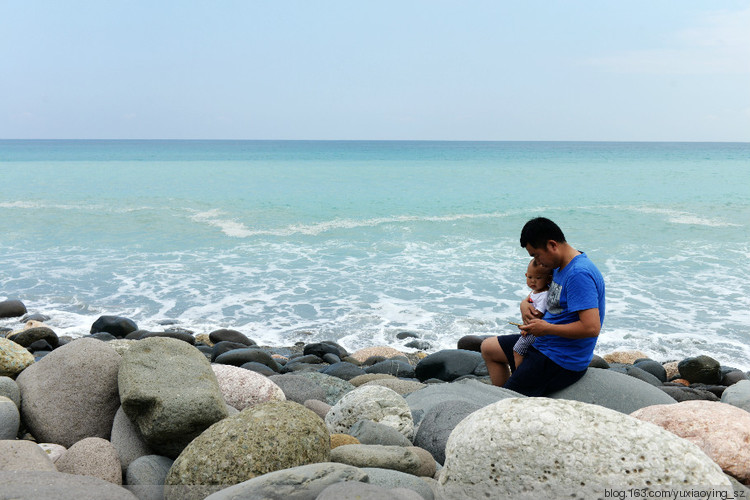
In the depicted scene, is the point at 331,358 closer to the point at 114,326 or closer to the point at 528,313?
the point at 114,326

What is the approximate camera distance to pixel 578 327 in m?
4.30

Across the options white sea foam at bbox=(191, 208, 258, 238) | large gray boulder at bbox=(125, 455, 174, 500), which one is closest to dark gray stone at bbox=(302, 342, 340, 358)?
large gray boulder at bbox=(125, 455, 174, 500)

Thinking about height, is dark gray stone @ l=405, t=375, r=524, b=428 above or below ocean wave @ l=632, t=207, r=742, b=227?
above

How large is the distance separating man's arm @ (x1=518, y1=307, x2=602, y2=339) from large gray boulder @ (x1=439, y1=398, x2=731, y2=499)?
62.5 inches

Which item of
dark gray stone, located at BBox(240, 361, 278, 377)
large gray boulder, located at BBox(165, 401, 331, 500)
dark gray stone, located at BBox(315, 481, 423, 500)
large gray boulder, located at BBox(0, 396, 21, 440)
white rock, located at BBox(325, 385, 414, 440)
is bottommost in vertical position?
dark gray stone, located at BBox(240, 361, 278, 377)

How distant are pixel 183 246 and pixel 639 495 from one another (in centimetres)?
1508

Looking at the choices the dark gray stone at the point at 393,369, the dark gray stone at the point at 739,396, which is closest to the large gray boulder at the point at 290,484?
the dark gray stone at the point at 739,396

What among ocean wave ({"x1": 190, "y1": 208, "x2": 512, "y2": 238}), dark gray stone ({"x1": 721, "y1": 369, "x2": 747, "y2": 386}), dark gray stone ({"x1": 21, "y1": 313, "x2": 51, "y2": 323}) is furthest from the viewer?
ocean wave ({"x1": 190, "y1": 208, "x2": 512, "y2": 238})

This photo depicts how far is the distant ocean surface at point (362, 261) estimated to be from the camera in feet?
33.1

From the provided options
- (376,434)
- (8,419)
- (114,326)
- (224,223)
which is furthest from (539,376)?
(224,223)

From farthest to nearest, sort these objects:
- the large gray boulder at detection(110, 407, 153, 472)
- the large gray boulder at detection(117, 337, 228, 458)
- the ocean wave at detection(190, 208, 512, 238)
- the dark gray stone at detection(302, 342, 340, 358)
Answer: the ocean wave at detection(190, 208, 512, 238) < the dark gray stone at detection(302, 342, 340, 358) < the large gray boulder at detection(110, 407, 153, 472) < the large gray boulder at detection(117, 337, 228, 458)

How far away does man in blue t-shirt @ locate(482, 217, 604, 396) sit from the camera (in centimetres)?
429

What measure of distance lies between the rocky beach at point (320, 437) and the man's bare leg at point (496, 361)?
0.84 feet

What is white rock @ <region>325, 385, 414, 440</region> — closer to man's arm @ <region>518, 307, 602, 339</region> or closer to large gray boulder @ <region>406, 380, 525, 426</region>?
large gray boulder @ <region>406, 380, 525, 426</region>
